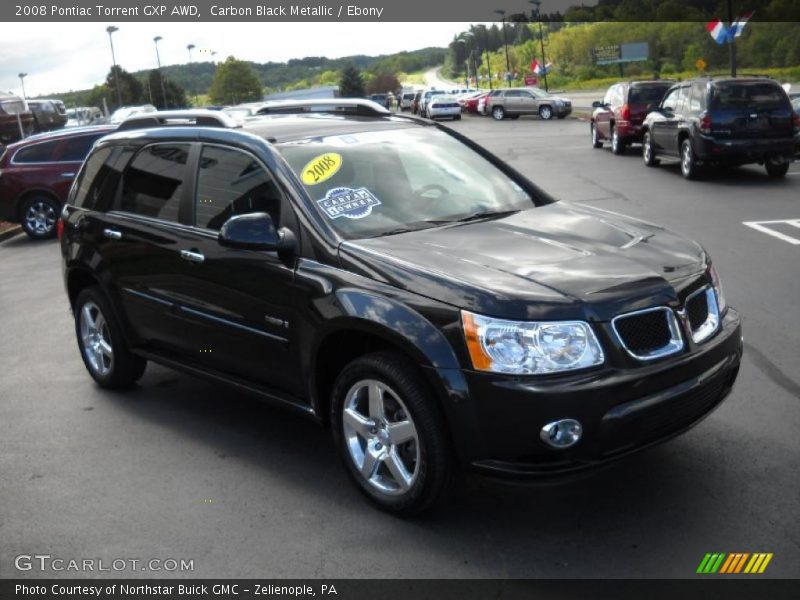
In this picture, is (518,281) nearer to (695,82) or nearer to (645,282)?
(645,282)

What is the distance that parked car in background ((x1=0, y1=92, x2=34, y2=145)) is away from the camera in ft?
122

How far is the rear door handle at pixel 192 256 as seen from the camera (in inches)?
207

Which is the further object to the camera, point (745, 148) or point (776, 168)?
point (776, 168)

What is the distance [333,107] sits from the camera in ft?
21.4

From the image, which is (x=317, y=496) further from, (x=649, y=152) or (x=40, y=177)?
(x=649, y=152)

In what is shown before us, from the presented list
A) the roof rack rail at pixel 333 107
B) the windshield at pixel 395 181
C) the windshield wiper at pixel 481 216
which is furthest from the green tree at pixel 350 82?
the windshield wiper at pixel 481 216

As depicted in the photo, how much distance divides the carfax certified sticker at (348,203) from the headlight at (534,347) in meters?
1.22

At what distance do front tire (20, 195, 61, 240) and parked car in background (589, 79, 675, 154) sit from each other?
12702 millimetres

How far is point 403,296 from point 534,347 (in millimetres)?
632

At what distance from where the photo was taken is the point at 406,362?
13.6ft

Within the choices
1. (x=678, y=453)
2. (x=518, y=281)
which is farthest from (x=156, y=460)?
(x=678, y=453)

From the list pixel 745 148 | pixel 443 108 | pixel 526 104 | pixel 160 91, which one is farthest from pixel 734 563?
pixel 160 91

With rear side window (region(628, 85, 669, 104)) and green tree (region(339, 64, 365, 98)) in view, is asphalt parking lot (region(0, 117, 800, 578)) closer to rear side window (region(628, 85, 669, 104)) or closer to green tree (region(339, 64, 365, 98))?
rear side window (region(628, 85, 669, 104))

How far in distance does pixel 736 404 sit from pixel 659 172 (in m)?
13.7
